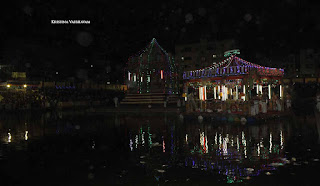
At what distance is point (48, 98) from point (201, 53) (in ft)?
129

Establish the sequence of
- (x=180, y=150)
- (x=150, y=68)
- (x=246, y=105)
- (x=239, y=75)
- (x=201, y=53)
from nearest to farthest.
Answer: (x=180, y=150) < (x=246, y=105) < (x=239, y=75) < (x=150, y=68) < (x=201, y=53)

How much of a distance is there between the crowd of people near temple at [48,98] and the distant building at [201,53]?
2242 cm

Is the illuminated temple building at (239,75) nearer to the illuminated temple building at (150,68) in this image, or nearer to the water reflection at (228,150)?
the water reflection at (228,150)

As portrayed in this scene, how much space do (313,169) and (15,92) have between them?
118 feet

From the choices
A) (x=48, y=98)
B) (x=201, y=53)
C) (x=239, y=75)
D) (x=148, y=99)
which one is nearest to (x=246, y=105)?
(x=239, y=75)

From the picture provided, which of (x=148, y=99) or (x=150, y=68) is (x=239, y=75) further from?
(x=150, y=68)

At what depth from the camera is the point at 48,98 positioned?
37094 millimetres

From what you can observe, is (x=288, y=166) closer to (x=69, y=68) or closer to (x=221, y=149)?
(x=221, y=149)

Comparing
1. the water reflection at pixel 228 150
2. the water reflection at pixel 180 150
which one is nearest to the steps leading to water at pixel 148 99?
the water reflection at pixel 180 150

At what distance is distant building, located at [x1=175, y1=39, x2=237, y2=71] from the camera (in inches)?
2437

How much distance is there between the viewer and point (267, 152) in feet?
24.8

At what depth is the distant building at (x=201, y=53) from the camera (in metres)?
61.9

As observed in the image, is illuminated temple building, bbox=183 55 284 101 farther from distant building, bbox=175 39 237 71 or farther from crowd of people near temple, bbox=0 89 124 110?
distant building, bbox=175 39 237 71

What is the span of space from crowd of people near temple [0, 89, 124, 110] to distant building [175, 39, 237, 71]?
2242cm
